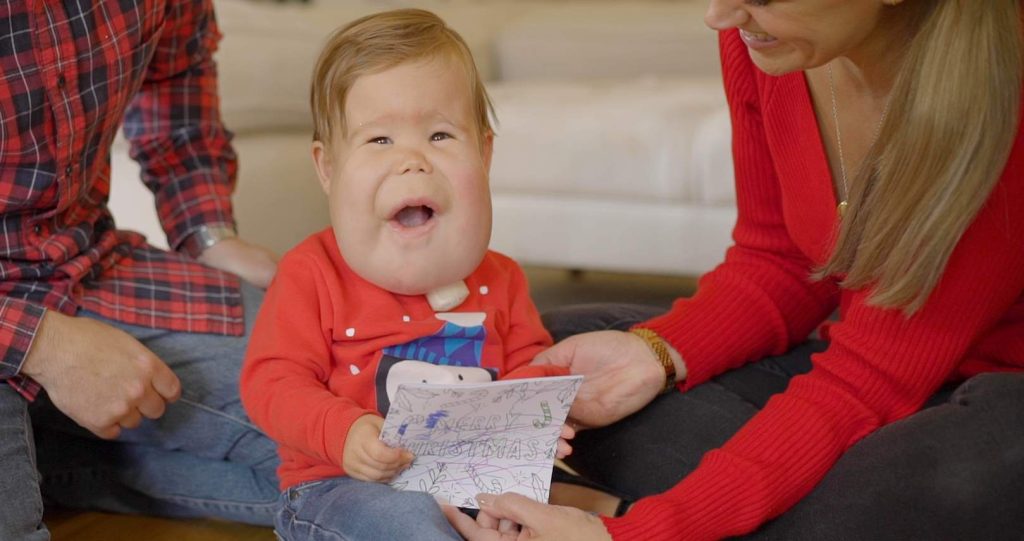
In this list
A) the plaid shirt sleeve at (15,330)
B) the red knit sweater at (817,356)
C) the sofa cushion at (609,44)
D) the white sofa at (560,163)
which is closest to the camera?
the red knit sweater at (817,356)

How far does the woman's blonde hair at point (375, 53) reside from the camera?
119 centimetres

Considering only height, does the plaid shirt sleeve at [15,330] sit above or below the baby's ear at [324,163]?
below

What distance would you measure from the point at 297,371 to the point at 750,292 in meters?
0.56

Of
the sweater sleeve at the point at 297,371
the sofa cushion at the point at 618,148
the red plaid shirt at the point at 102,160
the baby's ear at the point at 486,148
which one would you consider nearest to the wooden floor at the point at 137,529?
the red plaid shirt at the point at 102,160

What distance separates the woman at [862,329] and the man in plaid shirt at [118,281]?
17.3 inches

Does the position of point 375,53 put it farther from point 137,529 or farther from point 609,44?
point 609,44

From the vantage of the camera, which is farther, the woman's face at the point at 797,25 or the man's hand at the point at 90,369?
the man's hand at the point at 90,369

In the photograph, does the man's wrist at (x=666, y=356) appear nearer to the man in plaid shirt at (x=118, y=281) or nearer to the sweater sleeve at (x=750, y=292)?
the sweater sleeve at (x=750, y=292)

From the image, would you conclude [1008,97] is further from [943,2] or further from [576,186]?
[576,186]

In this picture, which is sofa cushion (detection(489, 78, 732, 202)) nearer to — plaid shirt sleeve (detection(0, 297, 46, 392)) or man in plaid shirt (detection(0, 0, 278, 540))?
man in plaid shirt (detection(0, 0, 278, 540))

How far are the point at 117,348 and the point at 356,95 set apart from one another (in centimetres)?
38

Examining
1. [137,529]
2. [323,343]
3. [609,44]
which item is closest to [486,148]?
[323,343]

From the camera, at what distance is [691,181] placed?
2.41 m

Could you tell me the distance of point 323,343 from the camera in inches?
47.5
